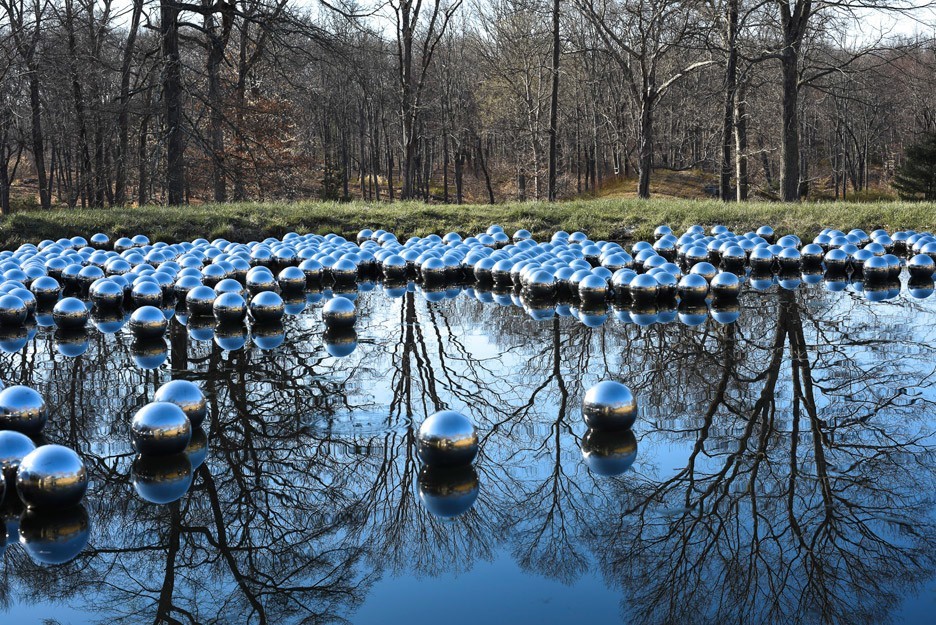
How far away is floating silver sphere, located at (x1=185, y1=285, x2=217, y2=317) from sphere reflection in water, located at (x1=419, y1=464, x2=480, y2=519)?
577 cm

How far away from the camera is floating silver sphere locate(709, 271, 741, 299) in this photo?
10.6 metres

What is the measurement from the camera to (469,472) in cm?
527

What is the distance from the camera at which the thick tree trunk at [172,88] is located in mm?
21094

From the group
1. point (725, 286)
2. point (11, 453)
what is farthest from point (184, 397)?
point (725, 286)

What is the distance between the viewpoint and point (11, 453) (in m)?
4.72

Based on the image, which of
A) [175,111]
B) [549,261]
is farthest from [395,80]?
[549,261]

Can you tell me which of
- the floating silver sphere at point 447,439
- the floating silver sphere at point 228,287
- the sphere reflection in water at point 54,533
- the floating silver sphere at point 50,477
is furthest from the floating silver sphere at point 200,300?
the floating silver sphere at point 447,439

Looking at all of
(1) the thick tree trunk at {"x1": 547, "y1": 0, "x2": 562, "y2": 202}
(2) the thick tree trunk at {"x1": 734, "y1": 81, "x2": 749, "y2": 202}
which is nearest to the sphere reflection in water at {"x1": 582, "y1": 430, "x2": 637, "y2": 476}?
(1) the thick tree trunk at {"x1": 547, "y1": 0, "x2": 562, "y2": 202}

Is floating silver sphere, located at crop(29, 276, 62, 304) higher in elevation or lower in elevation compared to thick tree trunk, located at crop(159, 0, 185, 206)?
lower

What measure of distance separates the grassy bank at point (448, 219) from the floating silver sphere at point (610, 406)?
37.5ft

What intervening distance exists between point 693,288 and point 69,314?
7.42 metres

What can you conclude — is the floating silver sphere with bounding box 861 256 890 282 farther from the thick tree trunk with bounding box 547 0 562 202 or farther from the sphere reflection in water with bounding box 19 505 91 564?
the thick tree trunk with bounding box 547 0 562 202

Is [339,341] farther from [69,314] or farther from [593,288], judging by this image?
[593,288]

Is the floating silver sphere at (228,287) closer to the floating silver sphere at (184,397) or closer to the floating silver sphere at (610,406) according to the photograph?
the floating silver sphere at (184,397)
